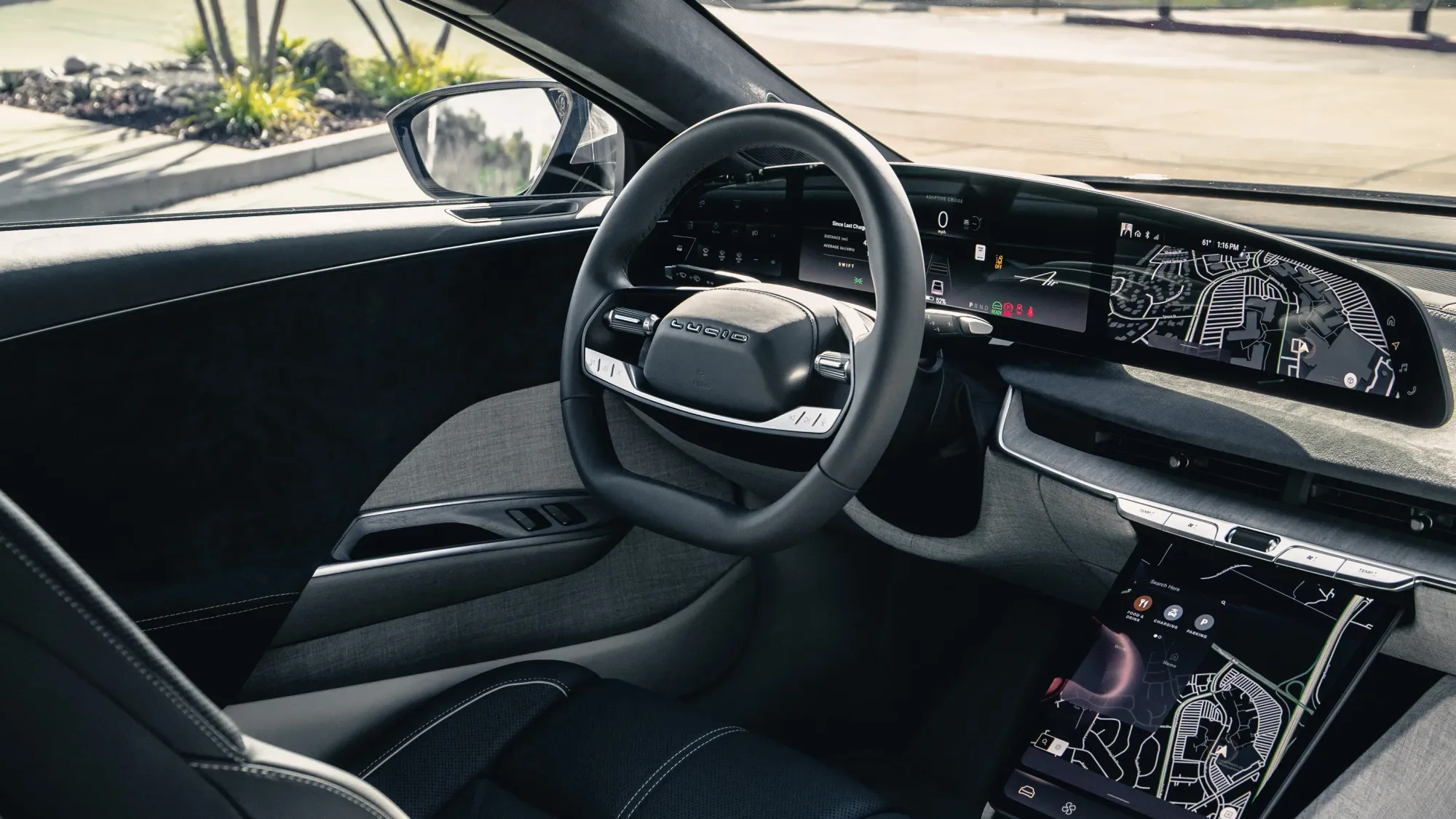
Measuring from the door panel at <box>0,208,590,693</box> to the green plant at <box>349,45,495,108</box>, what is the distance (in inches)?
56.0

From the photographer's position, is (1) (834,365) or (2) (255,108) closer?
(1) (834,365)

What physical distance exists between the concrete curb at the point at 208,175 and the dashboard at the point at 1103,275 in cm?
81

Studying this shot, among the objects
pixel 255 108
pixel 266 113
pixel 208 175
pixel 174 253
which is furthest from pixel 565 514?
pixel 255 108

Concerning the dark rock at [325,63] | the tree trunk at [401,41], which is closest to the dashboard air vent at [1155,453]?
the tree trunk at [401,41]

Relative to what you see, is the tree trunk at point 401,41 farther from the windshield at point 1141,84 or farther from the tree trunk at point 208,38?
the windshield at point 1141,84

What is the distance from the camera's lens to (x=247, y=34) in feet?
14.8

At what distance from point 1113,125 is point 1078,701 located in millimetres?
1026

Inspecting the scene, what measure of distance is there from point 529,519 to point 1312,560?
46.2 inches

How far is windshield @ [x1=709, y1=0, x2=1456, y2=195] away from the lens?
1.66 metres

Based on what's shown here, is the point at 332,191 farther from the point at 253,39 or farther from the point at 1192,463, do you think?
the point at 253,39

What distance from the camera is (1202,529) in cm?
152


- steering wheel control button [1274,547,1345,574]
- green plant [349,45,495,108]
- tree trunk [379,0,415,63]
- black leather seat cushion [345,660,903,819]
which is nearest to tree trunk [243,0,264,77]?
green plant [349,45,495,108]

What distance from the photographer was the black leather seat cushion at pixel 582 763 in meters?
1.37

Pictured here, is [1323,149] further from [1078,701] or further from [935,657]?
[935,657]
